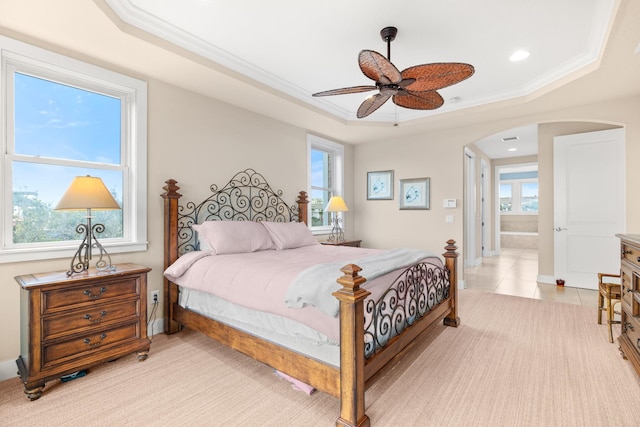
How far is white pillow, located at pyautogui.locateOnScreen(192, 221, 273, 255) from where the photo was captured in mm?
2890

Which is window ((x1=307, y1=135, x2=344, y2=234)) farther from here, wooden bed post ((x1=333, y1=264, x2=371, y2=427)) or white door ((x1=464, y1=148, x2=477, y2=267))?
wooden bed post ((x1=333, y1=264, x2=371, y2=427))

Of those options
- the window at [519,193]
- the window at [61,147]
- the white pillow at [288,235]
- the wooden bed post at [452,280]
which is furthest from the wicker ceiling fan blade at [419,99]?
the window at [519,193]

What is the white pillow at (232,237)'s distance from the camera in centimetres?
289

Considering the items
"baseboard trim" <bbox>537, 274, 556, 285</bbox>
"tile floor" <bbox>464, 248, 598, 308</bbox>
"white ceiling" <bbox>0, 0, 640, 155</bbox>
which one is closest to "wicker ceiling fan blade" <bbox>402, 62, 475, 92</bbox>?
"white ceiling" <bbox>0, 0, 640, 155</bbox>

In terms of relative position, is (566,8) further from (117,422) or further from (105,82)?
(117,422)

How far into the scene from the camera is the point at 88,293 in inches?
85.0

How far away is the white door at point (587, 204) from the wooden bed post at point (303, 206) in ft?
12.2

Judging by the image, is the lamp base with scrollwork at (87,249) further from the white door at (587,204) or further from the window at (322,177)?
the white door at (587,204)

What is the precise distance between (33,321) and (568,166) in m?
6.14

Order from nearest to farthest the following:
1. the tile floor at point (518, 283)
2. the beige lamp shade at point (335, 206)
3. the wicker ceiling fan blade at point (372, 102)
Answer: the wicker ceiling fan blade at point (372, 102)
the tile floor at point (518, 283)
the beige lamp shade at point (335, 206)

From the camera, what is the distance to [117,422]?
1716 mm

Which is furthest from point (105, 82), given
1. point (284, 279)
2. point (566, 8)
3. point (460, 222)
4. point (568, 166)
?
point (568, 166)

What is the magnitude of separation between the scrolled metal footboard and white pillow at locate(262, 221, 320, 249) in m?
1.47

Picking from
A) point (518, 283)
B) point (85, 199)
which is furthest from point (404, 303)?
point (518, 283)
